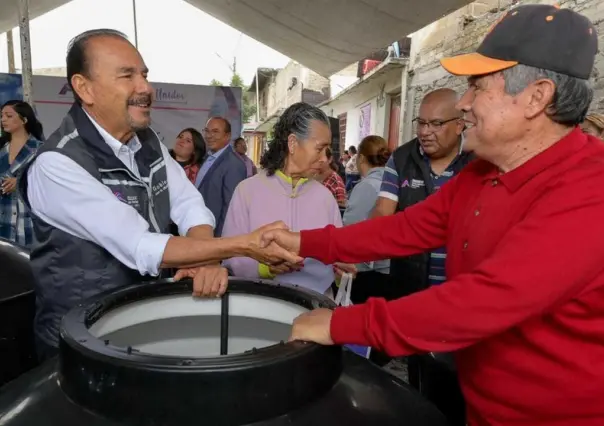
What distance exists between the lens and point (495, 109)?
3.80ft

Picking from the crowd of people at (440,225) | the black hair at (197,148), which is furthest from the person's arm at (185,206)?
the black hair at (197,148)

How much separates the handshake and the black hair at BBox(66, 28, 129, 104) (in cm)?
73

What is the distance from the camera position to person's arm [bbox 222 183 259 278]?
222cm

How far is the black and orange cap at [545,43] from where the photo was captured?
1077mm

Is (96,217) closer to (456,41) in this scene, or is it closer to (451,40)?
(456,41)

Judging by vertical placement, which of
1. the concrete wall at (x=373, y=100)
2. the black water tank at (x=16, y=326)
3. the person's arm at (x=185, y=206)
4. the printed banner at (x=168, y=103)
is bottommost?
the black water tank at (x=16, y=326)

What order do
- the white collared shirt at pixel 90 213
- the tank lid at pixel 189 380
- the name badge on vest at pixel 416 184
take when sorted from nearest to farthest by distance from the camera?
1. the tank lid at pixel 189 380
2. the white collared shirt at pixel 90 213
3. the name badge on vest at pixel 416 184

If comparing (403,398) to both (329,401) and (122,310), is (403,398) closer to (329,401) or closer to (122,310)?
(329,401)

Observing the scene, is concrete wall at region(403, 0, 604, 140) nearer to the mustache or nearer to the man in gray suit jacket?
the man in gray suit jacket

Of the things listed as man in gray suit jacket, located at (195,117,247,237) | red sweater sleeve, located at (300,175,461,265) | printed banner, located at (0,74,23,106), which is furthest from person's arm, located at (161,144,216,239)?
printed banner, located at (0,74,23,106)

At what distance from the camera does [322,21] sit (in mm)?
5672

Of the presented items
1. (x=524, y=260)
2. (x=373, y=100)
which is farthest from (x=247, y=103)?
(x=524, y=260)

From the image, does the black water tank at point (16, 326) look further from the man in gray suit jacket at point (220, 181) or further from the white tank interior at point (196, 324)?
the man in gray suit jacket at point (220, 181)

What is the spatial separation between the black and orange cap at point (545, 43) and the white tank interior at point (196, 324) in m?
0.83
